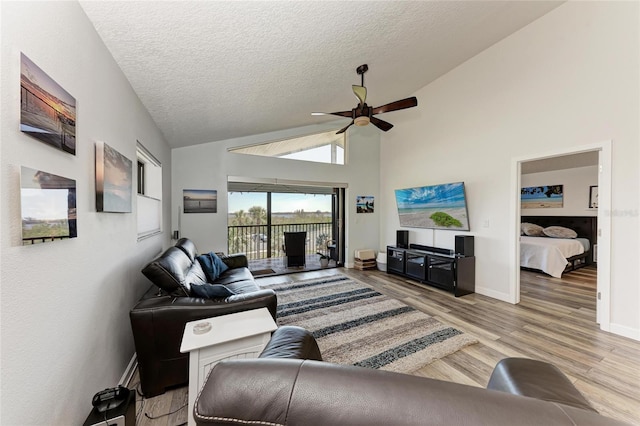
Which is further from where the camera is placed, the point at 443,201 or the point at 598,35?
the point at 443,201

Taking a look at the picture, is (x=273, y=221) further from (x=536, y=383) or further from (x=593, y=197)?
(x=593, y=197)

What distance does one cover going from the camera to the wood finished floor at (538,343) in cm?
161

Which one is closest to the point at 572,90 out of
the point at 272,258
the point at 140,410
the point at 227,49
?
the point at 227,49

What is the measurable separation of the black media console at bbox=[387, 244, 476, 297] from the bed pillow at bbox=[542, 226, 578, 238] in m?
3.34

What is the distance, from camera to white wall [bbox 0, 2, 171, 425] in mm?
775

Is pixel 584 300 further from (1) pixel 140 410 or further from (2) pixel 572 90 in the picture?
(1) pixel 140 410

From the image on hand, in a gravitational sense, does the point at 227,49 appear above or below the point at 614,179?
above

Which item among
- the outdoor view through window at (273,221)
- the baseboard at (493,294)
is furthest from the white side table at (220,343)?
the outdoor view through window at (273,221)

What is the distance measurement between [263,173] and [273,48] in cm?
286

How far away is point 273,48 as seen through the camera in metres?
1.84

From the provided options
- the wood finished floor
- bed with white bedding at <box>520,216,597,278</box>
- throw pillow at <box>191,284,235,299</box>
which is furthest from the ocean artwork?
throw pillow at <box>191,284,235,299</box>

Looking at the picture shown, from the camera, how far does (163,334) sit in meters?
1.58

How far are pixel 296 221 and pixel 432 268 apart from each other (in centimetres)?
349

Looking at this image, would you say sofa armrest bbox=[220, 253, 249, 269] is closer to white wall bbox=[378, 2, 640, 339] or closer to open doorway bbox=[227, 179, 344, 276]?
open doorway bbox=[227, 179, 344, 276]
